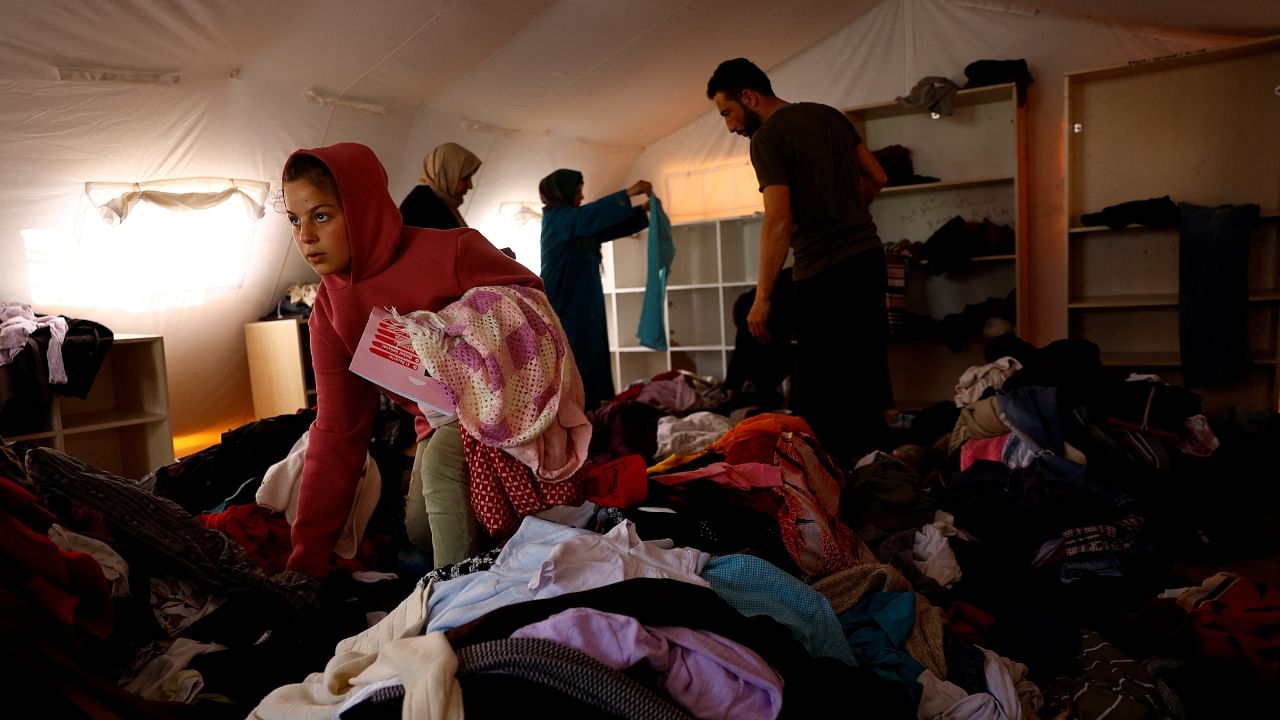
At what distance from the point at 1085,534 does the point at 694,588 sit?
1.21 metres

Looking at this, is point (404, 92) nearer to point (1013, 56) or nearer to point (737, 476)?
point (737, 476)

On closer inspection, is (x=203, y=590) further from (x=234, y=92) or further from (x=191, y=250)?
(x=191, y=250)

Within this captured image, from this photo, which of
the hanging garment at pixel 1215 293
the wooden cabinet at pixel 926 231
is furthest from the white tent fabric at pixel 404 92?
the hanging garment at pixel 1215 293

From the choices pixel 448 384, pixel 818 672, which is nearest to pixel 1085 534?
pixel 818 672

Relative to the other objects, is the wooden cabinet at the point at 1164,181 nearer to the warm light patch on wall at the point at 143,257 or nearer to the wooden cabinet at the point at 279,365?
the wooden cabinet at the point at 279,365

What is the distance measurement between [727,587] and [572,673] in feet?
1.22

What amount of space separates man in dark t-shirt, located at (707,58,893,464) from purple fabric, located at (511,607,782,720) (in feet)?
4.49

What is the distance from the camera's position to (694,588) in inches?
42.2

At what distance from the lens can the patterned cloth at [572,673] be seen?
0.86 meters

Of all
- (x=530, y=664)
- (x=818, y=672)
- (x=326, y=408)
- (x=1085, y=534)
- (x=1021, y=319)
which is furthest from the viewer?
(x=1021, y=319)

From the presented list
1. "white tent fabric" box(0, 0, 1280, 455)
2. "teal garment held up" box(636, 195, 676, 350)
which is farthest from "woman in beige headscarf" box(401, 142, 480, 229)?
"teal garment held up" box(636, 195, 676, 350)

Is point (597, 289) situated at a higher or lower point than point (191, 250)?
lower

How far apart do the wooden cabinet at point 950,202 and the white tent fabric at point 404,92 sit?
20 cm

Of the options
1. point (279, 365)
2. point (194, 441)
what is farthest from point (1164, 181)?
point (194, 441)
